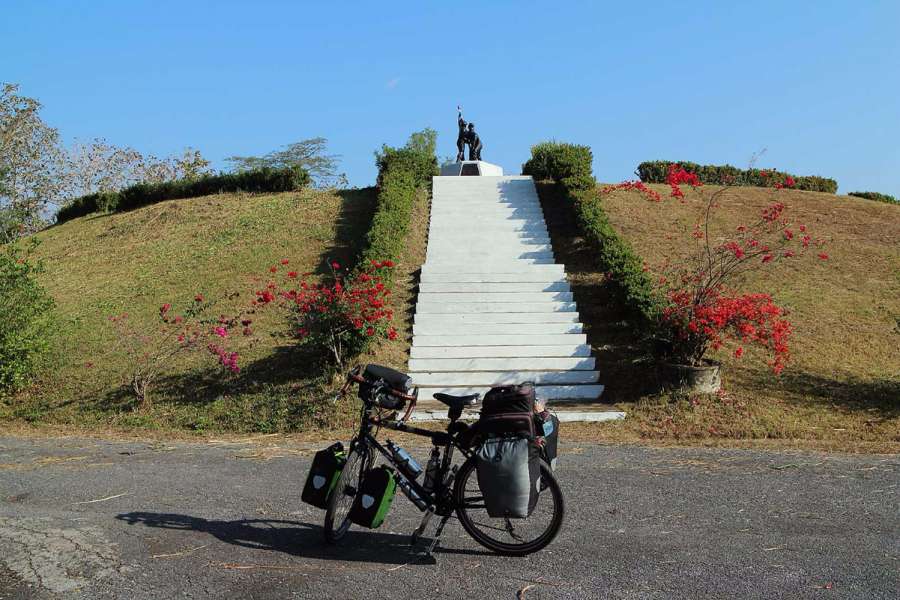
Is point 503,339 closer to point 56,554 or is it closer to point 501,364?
point 501,364

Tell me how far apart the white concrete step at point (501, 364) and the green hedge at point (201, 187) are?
12829mm

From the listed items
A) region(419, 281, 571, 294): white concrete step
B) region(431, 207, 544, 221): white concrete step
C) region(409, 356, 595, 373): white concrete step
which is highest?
region(431, 207, 544, 221): white concrete step

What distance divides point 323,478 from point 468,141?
1961 cm

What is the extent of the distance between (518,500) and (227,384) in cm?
731

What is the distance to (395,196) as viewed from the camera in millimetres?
17219

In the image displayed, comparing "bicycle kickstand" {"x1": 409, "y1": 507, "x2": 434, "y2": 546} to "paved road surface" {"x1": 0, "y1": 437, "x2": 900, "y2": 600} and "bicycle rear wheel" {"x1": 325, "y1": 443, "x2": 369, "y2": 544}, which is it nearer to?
"paved road surface" {"x1": 0, "y1": 437, "x2": 900, "y2": 600}

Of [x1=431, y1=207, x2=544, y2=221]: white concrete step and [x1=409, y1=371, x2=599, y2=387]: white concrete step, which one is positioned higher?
[x1=431, y1=207, x2=544, y2=221]: white concrete step

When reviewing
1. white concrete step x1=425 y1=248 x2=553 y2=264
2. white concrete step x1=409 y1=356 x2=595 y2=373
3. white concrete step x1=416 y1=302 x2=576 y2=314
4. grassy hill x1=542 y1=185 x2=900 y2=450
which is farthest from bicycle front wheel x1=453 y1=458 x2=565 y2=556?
white concrete step x1=425 y1=248 x2=553 y2=264

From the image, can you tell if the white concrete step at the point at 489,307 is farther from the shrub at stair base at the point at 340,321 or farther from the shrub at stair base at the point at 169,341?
the shrub at stair base at the point at 169,341

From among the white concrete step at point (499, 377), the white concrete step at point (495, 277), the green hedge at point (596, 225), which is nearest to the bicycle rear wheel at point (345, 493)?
the white concrete step at point (499, 377)

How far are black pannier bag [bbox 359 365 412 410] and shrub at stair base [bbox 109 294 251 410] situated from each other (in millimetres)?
6496

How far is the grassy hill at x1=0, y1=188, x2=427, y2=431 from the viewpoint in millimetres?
9645

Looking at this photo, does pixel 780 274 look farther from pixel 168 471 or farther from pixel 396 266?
pixel 168 471

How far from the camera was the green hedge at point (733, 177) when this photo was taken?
2123 cm
